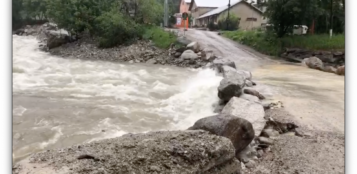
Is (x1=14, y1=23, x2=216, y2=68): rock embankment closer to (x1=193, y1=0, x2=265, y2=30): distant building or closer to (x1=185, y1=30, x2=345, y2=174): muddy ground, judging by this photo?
(x1=185, y1=30, x2=345, y2=174): muddy ground

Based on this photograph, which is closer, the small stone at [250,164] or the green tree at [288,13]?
the small stone at [250,164]

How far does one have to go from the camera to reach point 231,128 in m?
4.37

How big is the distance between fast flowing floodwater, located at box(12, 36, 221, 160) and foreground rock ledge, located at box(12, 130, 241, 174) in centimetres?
246

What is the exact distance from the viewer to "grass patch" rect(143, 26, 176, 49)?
21047 mm

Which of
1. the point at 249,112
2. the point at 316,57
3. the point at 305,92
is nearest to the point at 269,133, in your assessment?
the point at 249,112

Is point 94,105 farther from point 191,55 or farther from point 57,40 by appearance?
point 57,40

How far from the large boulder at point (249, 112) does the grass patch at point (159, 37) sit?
47.7 feet

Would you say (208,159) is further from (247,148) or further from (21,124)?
(21,124)

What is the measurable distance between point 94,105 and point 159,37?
14.3m

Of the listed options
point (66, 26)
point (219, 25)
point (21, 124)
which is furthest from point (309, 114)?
point (219, 25)

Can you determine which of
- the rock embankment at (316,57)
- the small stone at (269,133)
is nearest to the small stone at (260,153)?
the small stone at (269,133)

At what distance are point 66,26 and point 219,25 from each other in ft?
58.7

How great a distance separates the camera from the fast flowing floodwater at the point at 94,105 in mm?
6152

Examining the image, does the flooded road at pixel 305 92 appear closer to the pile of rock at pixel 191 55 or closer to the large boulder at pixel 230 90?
the large boulder at pixel 230 90
